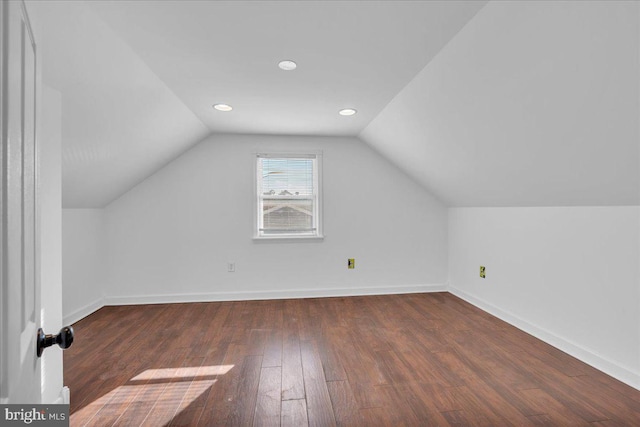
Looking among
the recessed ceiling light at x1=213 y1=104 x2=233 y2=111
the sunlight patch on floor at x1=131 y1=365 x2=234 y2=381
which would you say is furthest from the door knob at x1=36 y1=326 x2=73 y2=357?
the recessed ceiling light at x1=213 y1=104 x2=233 y2=111

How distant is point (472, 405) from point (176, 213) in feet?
12.0

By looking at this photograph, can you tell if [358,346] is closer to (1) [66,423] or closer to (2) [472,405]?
(2) [472,405]

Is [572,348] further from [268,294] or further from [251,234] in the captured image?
[251,234]

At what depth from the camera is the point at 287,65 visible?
2266 millimetres

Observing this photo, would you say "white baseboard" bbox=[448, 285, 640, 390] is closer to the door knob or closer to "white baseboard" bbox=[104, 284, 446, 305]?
"white baseboard" bbox=[104, 284, 446, 305]

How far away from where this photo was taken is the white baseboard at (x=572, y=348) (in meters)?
2.11

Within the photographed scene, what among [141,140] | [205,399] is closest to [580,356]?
[205,399]

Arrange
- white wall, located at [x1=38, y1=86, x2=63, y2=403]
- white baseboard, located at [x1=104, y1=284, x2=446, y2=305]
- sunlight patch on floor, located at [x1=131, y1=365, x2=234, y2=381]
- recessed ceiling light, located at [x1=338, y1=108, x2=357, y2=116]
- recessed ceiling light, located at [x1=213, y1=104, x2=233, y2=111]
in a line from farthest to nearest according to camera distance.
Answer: white baseboard, located at [x1=104, y1=284, x2=446, y2=305]
recessed ceiling light, located at [x1=338, y1=108, x2=357, y2=116]
recessed ceiling light, located at [x1=213, y1=104, x2=233, y2=111]
sunlight patch on floor, located at [x1=131, y1=365, x2=234, y2=381]
white wall, located at [x1=38, y1=86, x2=63, y2=403]

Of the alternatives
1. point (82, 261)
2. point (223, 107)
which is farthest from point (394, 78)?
point (82, 261)

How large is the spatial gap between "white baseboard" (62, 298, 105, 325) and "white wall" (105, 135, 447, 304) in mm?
137

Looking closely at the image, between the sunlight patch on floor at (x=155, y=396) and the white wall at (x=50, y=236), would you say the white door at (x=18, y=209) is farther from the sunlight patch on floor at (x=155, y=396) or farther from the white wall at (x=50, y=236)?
the sunlight patch on floor at (x=155, y=396)

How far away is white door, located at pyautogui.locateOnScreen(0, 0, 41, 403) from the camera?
544 mm

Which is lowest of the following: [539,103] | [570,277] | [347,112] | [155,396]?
[155,396]

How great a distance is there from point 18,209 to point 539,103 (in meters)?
2.30
